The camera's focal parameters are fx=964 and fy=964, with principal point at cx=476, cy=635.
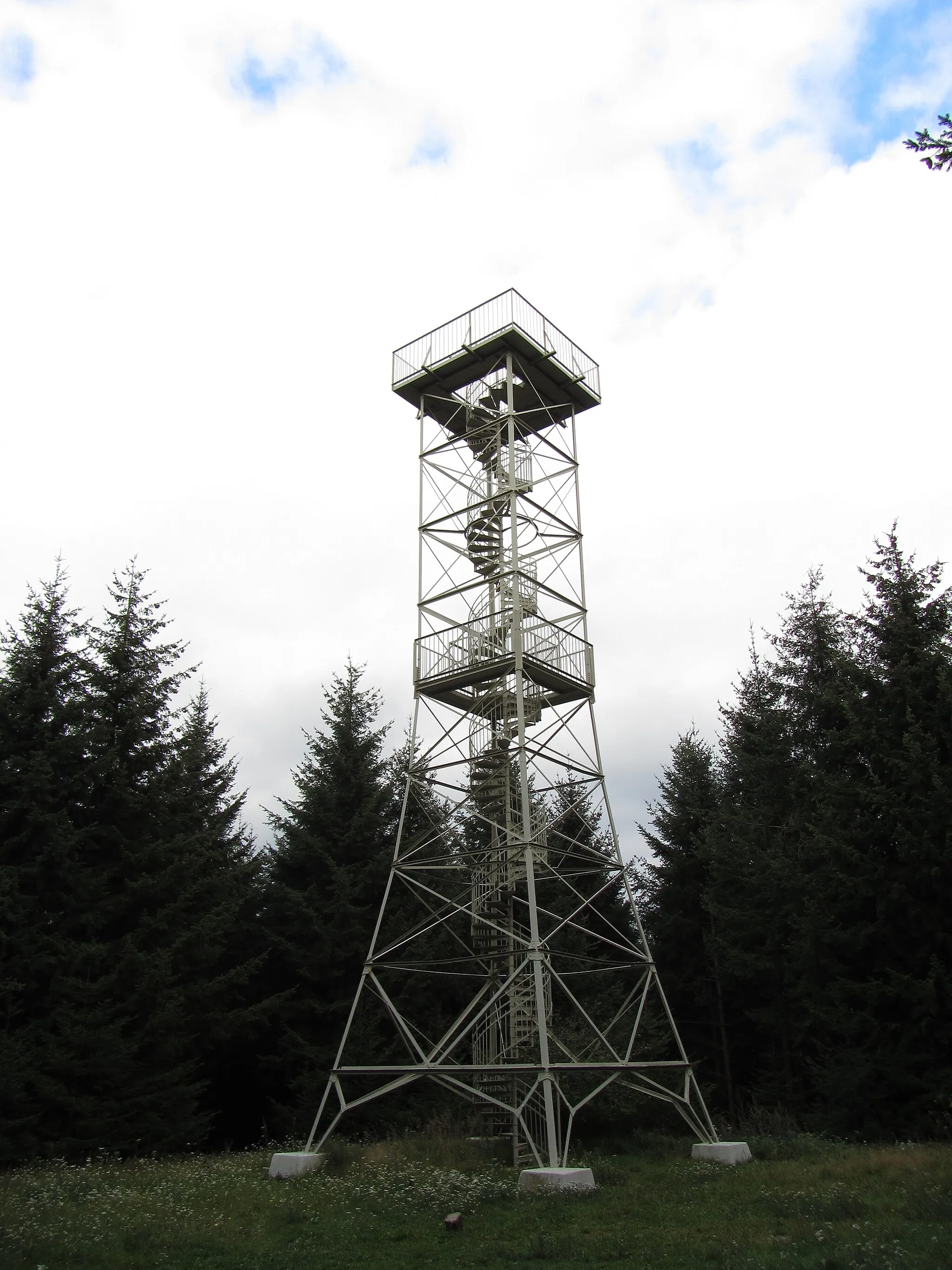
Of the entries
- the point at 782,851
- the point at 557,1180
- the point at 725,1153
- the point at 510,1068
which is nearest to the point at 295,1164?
the point at 510,1068

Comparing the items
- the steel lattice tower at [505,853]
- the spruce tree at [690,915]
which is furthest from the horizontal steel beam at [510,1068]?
the spruce tree at [690,915]

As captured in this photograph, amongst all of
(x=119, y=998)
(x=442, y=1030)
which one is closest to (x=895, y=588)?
(x=442, y=1030)

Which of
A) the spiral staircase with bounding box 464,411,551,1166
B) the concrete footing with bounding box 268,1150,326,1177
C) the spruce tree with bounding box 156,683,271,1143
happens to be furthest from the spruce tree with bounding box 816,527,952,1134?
the spruce tree with bounding box 156,683,271,1143

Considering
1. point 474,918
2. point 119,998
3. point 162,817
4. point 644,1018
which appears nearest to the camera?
point 474,918

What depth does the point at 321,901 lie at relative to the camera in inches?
1007

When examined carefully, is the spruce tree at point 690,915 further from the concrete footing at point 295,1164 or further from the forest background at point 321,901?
the concrete footing at point 295,1164

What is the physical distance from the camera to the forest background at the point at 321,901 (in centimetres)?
1864

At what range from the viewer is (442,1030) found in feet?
82.0

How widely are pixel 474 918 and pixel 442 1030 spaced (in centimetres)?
964

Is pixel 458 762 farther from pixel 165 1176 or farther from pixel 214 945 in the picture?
pixel 214 945

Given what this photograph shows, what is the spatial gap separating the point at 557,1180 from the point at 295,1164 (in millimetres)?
4517

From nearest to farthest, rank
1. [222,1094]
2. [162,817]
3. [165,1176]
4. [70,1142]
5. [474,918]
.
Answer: [165,1176]
[474,918]
[70,1142]
[162,817]
[222,1094]

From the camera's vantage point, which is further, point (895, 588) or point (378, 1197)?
point (895, 588)

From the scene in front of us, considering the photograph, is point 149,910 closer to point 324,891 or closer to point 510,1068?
point 324,891
